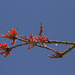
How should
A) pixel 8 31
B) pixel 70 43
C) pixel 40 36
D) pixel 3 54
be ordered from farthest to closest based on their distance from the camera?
1. pixel 3 54
2. pixel 8 31
3. pixel 40 36
4. pixel 70 43

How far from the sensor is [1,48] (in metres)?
5.66

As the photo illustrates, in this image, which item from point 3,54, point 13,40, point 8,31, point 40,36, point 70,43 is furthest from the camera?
point 3,54

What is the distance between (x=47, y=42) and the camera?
184 inches

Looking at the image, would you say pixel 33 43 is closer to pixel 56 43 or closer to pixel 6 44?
pixel 56 43

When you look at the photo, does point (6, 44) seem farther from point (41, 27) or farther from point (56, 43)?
point (56, 43)

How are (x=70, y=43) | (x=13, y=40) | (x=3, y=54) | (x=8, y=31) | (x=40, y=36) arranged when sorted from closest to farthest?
(x=70, y=43) < (x=40, y=36) < (x=8, y=31) < (x=13, y=40) < (x=3, y=54)

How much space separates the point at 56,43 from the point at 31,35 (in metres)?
0.95

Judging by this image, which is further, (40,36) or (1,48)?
(1,48)

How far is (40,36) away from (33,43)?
0.39 metres

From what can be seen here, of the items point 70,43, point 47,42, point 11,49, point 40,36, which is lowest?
point 70,43

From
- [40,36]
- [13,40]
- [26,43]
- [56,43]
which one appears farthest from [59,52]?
[13,40]

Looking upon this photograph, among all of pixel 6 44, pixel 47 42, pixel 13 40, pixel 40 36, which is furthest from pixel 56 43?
pixel 6 44

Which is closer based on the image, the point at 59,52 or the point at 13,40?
the point at 59,52

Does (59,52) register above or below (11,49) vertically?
below
